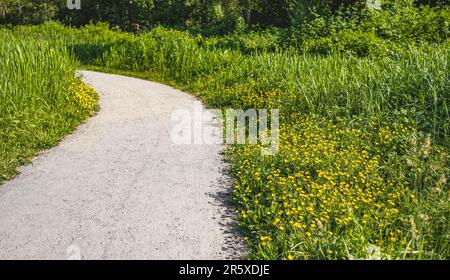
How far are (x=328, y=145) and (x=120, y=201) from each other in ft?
9.78

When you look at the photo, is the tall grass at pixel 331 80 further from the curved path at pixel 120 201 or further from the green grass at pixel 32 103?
the green grass at pixel 32 103

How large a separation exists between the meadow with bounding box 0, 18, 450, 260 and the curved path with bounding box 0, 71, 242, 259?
1.08ft

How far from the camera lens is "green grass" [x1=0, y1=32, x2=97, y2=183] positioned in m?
6.65

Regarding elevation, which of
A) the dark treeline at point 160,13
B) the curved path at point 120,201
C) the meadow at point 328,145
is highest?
the dark treeline at point 160,13

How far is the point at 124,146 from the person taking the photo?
7.14m

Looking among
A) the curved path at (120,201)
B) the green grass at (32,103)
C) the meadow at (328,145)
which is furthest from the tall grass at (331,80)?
the green grass at (32,103)

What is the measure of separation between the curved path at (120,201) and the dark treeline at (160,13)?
18645mm

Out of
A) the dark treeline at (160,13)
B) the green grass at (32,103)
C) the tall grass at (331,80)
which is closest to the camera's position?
the green grass at (32,103)

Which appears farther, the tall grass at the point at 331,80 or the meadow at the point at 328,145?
the tall grass at the point at 331,80

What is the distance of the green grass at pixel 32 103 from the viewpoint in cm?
665

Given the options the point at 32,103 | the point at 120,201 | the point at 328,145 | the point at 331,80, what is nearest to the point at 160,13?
the point at 331,80

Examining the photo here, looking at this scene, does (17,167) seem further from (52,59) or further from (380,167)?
(380,167)
